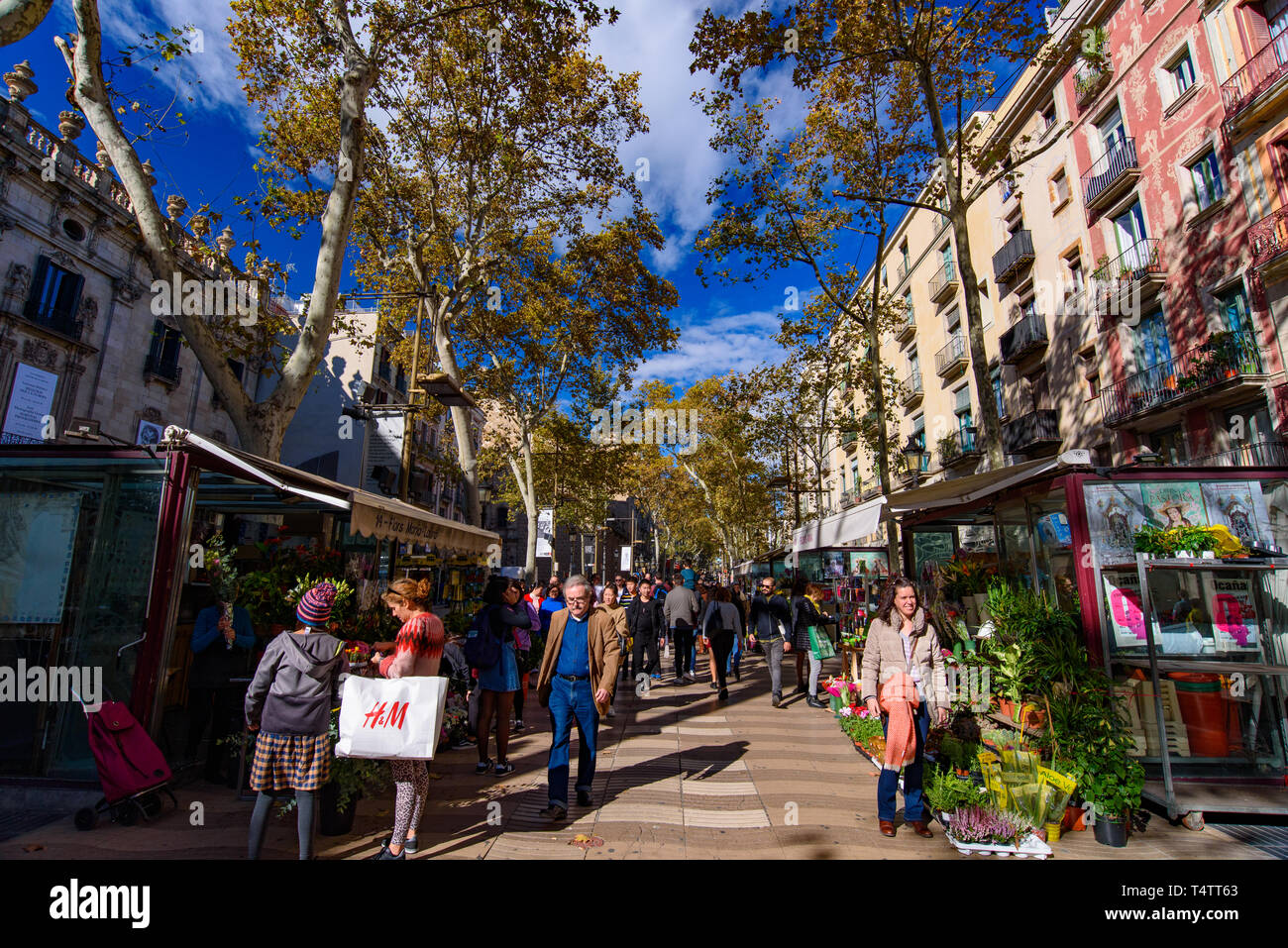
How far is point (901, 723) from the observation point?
4.38 meters

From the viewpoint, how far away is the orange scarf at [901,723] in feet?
14.3

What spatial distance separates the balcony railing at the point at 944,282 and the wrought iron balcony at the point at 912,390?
402 centimetres

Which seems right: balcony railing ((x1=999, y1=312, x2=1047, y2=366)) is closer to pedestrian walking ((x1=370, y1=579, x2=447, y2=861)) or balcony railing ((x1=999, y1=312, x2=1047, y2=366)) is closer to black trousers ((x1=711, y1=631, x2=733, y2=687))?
black trousers ((x1=711, y1=631, x2=733, y2=687))

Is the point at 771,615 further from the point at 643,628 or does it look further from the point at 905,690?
the point at 905,690

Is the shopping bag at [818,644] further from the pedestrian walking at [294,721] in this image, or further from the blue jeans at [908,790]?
the pedestrian walking at [294,721]

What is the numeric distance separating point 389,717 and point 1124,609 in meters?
6.10

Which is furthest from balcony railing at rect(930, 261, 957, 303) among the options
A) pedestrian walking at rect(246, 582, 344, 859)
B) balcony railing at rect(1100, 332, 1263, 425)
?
pedestrian walking at rect(246, 582, 344, 859)

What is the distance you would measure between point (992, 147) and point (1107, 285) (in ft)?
31.9

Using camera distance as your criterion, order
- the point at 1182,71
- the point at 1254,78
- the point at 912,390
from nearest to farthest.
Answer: the point at 1254,78 → the point at 1182,71 → the point at 912,390

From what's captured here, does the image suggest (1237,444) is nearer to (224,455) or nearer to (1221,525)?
(1221,525)

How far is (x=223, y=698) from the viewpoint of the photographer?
5438 mm

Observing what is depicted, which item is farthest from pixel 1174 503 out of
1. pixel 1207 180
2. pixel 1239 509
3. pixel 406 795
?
pixel 1207 180

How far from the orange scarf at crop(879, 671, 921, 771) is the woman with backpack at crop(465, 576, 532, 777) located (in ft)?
10.4
